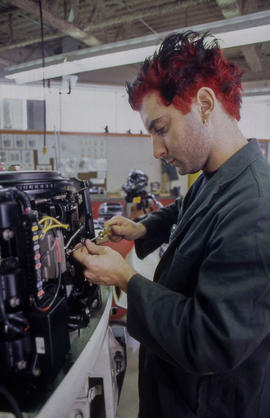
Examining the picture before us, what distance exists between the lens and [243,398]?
2.43 ft

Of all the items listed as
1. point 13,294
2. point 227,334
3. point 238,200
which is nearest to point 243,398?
point 227,334

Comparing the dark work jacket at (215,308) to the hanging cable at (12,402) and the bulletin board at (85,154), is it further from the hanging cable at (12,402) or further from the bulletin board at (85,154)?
the bulletin board at (85,154)

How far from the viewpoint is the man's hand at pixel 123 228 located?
1.28 metres

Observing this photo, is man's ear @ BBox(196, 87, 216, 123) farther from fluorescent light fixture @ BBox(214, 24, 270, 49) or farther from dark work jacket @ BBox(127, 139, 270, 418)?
fluorescent light fixture @ BBox(214, 24, 270, 49)

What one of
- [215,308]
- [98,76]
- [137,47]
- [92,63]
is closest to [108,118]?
[98,76]

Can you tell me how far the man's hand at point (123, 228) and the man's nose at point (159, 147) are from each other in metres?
0.47

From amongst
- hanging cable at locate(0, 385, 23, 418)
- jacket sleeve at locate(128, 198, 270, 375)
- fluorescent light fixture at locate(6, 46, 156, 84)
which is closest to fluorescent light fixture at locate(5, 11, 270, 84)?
fluorescent light fixture at locate(6, 46, 156, 84)

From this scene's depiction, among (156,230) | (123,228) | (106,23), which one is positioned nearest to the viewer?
(123,228)

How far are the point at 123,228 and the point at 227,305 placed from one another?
0.74 meters

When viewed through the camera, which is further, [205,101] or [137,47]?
[137,47]

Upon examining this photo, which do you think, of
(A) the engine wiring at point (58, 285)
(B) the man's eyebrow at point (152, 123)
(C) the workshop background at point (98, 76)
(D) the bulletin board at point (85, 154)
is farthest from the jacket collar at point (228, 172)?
(D) the bulletin board at point (85, 154)

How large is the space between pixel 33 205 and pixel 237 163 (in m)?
0.55

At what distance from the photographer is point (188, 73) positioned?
789 mm

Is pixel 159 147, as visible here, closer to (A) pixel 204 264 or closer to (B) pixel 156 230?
(A) pixel 204 264
